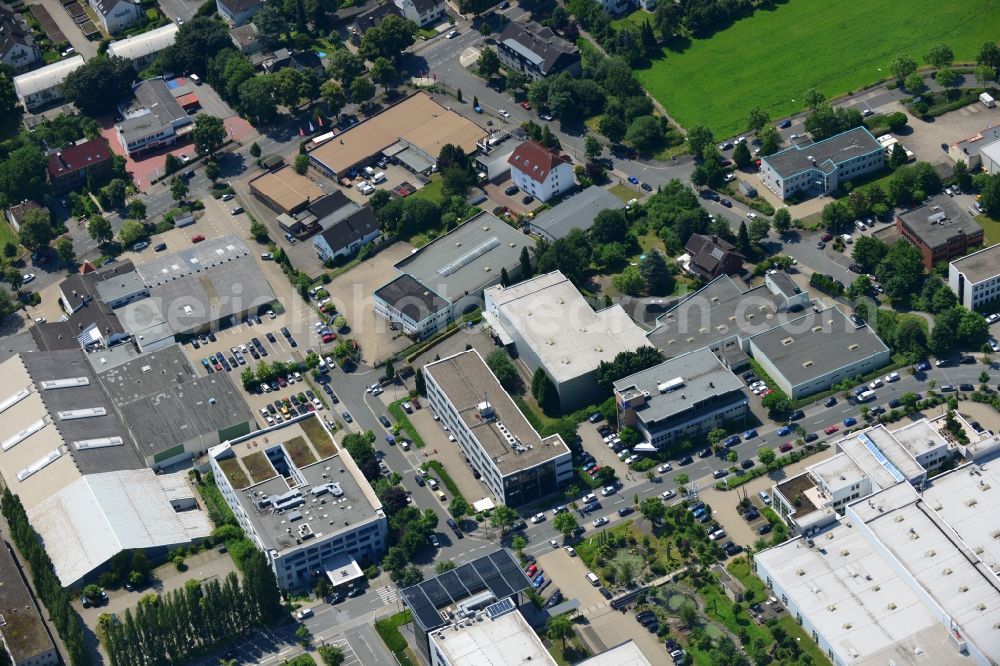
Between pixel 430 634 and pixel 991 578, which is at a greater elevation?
pixel 430 634

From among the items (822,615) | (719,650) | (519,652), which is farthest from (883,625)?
(519,652)

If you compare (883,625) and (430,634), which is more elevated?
(430,634)

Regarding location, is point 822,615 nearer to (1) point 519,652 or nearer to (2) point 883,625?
(2) point 883,625

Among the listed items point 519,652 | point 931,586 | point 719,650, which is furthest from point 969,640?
point 519,652

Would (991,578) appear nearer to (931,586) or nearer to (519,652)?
(931,586)

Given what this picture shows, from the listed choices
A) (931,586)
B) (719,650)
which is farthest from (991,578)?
(719,650)

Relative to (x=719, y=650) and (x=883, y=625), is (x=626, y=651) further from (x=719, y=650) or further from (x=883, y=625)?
(x=883, y=625)
